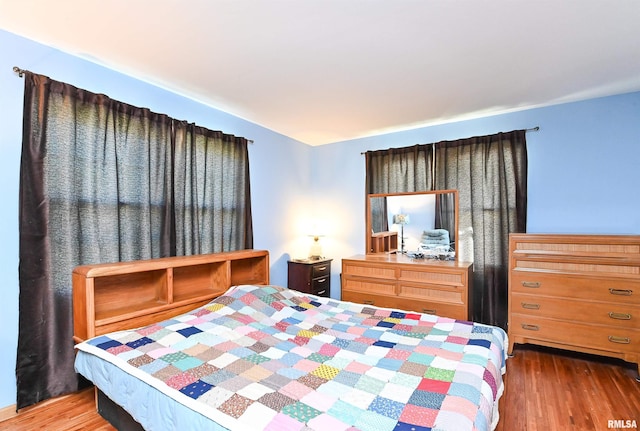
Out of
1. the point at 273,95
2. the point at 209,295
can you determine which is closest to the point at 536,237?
the point at 273,95

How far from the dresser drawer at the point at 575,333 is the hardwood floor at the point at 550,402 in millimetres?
226

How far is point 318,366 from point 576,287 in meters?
2.57

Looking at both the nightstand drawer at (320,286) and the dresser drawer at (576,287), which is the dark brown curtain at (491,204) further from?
the nightstand drawer at (320,286)

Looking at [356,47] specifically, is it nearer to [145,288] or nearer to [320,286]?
[145,288]

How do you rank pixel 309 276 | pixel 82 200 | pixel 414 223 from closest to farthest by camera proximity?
pixel 82 200
pixel 414 223
pixel 309 276

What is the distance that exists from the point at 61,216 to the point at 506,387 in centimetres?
354

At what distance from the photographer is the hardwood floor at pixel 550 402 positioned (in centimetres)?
184

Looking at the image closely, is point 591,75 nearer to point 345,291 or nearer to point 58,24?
point 345,291

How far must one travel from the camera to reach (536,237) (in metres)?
2.80

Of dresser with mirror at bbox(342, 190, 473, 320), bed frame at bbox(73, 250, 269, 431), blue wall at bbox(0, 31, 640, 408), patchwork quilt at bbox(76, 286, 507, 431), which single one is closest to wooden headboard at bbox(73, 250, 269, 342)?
bed frame at bbox(73, 250, 269, 431)

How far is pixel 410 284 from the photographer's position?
3.14 metres

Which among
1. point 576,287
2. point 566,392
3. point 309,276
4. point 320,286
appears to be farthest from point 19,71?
point 576,287

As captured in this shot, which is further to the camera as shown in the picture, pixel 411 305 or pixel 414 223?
pixel 414 223

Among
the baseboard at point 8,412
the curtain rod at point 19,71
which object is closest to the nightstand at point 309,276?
the baseboard at point 8,412
